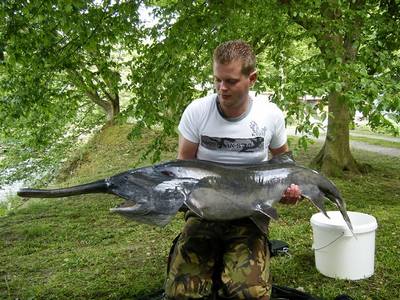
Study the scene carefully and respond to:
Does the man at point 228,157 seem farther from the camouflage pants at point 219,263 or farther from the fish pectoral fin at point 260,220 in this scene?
the fish pectoral fin at point 260,220

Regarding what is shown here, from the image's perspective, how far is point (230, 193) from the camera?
2736 millimetres

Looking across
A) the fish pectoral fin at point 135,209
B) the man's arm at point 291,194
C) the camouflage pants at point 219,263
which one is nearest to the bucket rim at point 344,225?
the camouflage pants at point 219,263

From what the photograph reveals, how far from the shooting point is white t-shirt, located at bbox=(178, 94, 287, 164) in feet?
10.1

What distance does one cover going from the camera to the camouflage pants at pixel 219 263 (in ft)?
9.45

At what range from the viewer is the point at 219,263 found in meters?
3.09

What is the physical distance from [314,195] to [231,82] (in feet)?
3.09

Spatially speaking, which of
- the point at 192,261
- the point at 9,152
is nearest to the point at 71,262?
the point at 192,261

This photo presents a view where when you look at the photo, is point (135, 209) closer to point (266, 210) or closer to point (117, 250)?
point (266, 210)

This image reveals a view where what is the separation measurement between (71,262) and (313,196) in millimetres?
3144

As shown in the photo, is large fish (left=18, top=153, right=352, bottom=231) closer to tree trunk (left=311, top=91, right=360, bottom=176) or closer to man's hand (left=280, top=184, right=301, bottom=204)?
man's hand (left=280, top=184, right=301, bottom=204)

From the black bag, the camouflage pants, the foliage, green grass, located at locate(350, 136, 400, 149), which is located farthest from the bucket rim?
green grass, located at locate(350, 136, 400, 149)

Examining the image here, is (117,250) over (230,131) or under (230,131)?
under

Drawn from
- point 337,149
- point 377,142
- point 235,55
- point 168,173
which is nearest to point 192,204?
point 168,173

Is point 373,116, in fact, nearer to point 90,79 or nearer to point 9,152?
point 90,79
